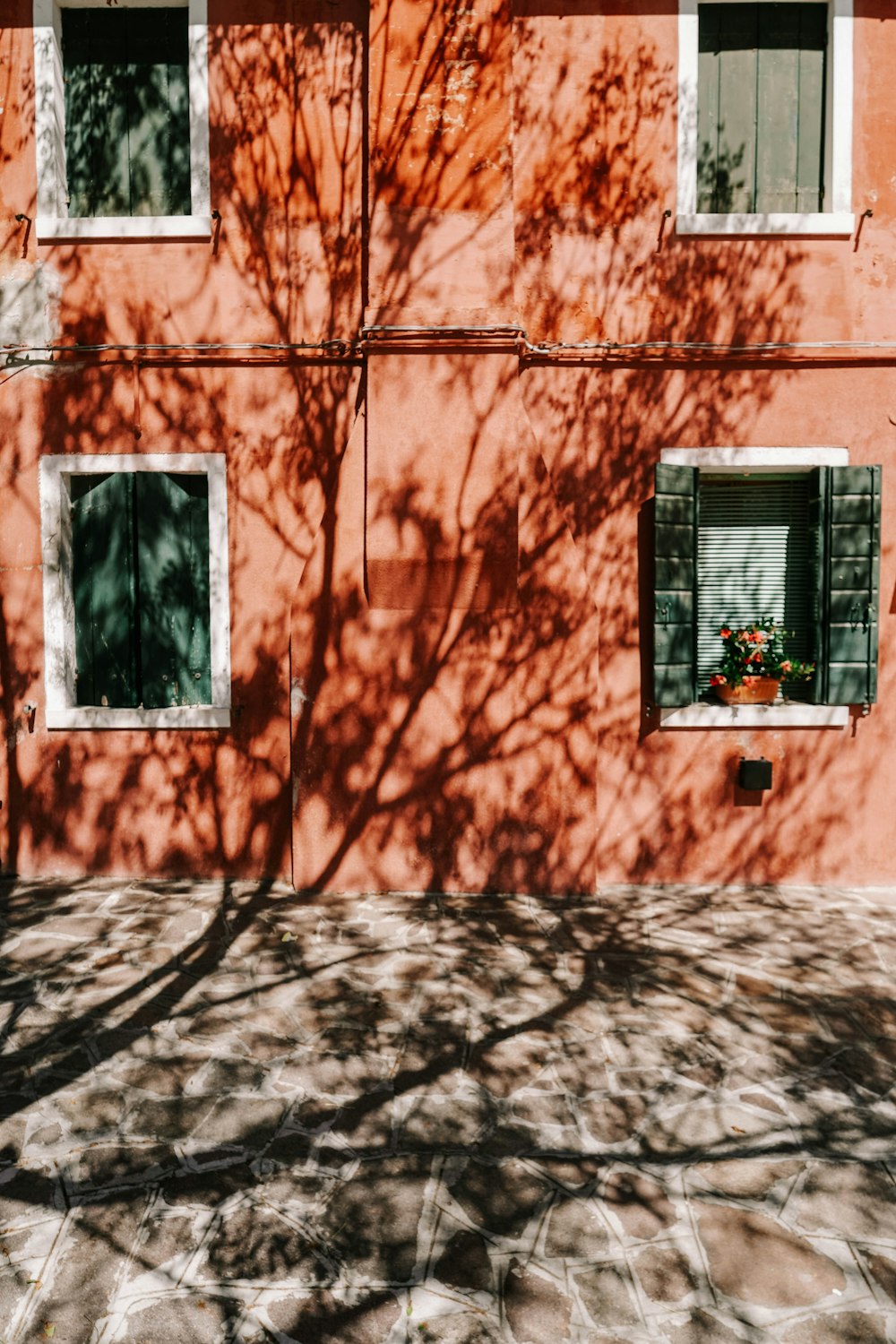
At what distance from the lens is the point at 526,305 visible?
670 cm

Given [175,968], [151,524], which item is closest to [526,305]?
[151,524]

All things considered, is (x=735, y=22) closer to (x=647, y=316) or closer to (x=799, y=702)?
(x=647, y=316)

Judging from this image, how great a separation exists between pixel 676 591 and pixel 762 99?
3.45 m

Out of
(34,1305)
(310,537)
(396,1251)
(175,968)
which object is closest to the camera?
(34,1305)

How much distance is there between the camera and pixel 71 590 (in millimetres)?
6973

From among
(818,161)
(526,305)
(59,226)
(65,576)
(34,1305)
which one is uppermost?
(818,161)

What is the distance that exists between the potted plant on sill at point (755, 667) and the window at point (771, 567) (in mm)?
115

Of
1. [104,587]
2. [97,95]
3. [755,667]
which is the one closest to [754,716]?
[755,667]

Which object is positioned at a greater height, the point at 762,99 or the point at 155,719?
the point at 762,99

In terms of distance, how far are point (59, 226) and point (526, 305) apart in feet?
10.6

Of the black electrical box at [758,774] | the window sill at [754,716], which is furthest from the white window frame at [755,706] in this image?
the black electrical box at [758,774]

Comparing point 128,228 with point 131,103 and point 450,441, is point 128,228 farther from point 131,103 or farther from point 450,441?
point 450,441

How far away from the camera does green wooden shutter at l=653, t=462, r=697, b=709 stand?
6.62 metres

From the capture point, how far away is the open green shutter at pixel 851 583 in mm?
6641
